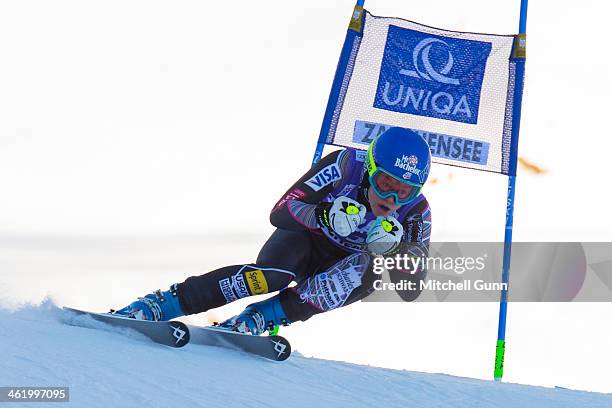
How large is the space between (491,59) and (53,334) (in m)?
5.30

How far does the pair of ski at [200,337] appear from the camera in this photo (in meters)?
5.04

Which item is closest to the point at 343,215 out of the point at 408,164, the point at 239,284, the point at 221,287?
the point at 408,164

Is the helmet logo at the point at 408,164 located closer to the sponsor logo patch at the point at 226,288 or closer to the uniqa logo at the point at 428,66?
the sponsor logo patch at the point at 226,288

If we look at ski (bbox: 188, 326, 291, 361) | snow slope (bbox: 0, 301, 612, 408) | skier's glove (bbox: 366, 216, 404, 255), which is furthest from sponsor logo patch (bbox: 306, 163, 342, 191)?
snow slope (bbox: 0, 301, 612, 408)

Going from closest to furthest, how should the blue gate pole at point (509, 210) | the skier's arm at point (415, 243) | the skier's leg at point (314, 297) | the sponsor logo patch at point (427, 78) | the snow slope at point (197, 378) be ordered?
the snow slope at point (197, 378), the skier's leg at point (314, 297), the skier's arm at point (415, 243), the blue gate pole at point (509, 210), the sponsor logo patch at point (427, 78)

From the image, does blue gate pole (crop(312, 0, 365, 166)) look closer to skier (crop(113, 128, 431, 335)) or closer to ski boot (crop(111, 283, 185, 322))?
skier (crop(113, 128, 431, 335))

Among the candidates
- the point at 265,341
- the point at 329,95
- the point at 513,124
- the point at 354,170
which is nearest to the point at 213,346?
the point at 265,341

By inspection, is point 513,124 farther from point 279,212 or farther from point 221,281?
point 221,281

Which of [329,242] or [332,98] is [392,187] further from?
[332,98]

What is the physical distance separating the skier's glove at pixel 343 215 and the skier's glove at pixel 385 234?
0.36 feet

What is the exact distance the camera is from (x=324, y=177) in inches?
224

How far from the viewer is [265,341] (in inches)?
208

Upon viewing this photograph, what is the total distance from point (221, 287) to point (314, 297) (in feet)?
2.07

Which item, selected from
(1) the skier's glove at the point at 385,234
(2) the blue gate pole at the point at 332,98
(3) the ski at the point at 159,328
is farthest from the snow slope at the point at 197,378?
(2) the blue gate pole at the point at 332,98
